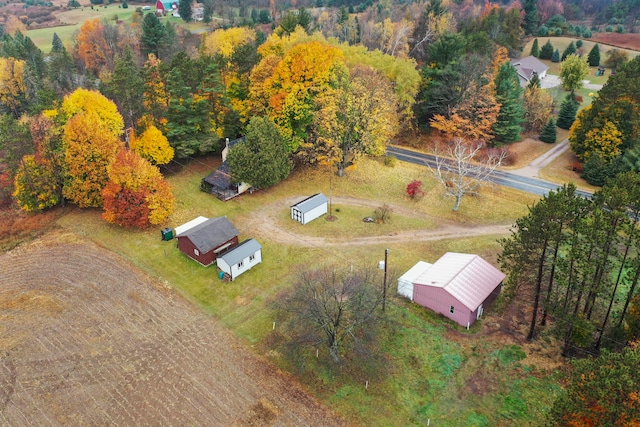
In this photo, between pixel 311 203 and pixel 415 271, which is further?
pixel 311 203

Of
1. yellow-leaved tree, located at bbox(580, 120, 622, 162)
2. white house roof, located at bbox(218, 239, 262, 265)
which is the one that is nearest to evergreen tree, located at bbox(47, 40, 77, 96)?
white house roof, located at bbox(218, 239, 262, 265)

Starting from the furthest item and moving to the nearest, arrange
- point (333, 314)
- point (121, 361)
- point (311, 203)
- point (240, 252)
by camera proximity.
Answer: point (311, 203) < point (240, 252) < point (121, 361) < point (333, 314)

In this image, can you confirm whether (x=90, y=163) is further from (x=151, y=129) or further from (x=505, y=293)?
(x=505, y=293)

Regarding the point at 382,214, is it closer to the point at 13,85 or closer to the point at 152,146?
the point at 152,146

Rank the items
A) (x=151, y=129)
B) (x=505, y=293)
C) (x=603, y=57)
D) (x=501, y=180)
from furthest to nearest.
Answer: (x=603, y=57), (x=501, y=180), (x=151, y=129), (x=505, y=293)

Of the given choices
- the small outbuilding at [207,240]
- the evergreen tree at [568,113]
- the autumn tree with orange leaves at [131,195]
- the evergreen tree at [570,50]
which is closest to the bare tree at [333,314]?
the small outbuilding at [207,240]

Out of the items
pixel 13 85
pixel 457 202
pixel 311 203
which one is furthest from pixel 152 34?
pixel 457 202

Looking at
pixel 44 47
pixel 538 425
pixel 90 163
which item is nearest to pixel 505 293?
pixel 538 425
